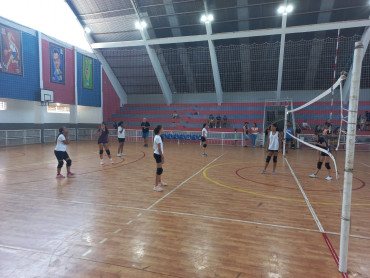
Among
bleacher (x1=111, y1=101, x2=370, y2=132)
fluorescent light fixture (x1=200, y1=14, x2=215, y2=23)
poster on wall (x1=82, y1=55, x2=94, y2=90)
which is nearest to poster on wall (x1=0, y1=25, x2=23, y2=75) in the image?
poster on wall (x1=82, y1=55, x2=94, y2=90)

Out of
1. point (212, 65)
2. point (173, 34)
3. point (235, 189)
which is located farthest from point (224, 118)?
point (235, 189)

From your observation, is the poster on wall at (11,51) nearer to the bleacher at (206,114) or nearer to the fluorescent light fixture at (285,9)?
the bleacher at (206,114)

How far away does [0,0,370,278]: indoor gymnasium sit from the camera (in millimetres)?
2878

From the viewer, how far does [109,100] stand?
2320 centimetres

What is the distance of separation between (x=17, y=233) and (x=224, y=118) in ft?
55.1

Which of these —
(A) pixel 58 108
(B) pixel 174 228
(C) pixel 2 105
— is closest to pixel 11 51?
(C) pixel 2 105

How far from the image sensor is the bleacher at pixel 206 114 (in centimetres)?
1836

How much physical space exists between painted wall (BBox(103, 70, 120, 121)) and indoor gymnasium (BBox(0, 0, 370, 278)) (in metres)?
0.19

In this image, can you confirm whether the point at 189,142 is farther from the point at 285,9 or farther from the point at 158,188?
the point at 158,188

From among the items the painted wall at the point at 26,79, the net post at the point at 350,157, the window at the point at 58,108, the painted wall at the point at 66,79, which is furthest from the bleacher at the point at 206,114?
the net post at the point at 350,157

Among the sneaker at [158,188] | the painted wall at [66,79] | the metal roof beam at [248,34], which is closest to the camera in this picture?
the sneaker at [158,188]

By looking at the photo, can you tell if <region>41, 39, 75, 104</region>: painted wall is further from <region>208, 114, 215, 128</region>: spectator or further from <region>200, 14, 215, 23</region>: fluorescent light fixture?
<region>208, 114, 215, 128</region>: spectator

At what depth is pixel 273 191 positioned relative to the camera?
564 centimetres

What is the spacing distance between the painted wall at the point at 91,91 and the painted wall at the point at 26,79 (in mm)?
3659
